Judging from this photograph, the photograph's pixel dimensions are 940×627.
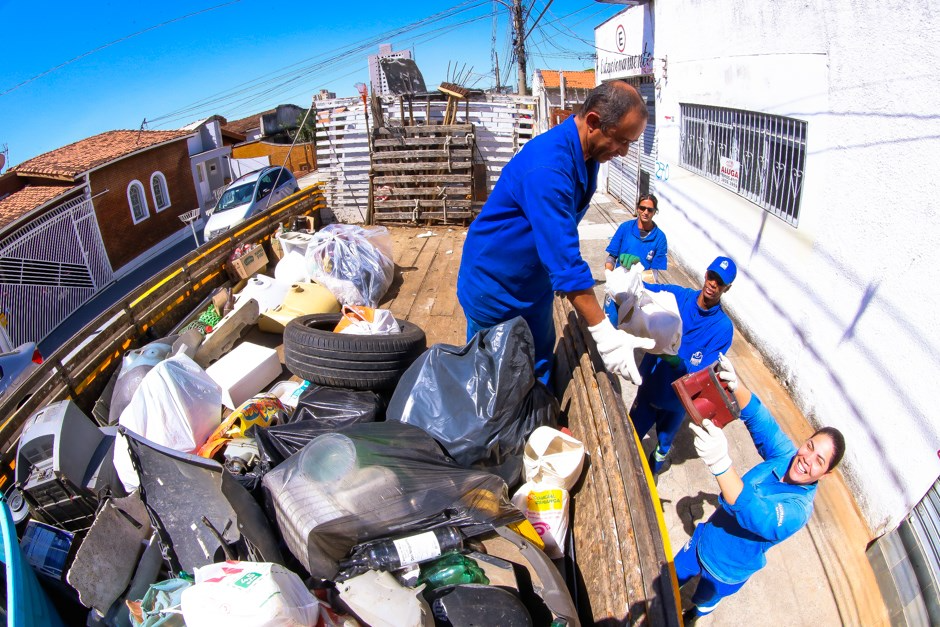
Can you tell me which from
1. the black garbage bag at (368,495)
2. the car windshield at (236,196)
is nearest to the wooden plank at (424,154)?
the car windshield at (236,196)

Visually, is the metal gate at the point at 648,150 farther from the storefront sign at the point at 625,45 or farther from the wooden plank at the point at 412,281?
the wooden plank at the point at 412,281

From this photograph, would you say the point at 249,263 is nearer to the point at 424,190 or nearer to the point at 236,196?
the point at 424,190

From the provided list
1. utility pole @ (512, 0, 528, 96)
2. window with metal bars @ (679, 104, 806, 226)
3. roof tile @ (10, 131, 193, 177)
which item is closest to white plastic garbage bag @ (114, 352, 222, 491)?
window with metal bars @ (679, 104, 806, 226)

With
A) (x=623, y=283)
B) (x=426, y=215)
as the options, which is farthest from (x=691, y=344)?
(x=426, y=215)

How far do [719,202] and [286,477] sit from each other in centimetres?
581

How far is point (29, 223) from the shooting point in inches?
530

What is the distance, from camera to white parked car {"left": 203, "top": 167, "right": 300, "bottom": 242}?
11.9 metres

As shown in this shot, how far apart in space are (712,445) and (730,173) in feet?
15.6

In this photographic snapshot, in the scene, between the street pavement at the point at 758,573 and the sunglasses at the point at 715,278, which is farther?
Answer: the sunglasses at the point at 715,278

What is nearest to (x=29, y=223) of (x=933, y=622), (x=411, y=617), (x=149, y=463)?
(x=149, y=463)

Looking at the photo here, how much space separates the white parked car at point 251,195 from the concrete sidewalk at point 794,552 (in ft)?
34.7

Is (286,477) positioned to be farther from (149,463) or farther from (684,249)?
(684,249)

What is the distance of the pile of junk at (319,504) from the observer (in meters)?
1.53

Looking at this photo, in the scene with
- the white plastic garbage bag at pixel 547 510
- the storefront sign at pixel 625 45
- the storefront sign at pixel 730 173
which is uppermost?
the storefront sign at pixel 625 45
